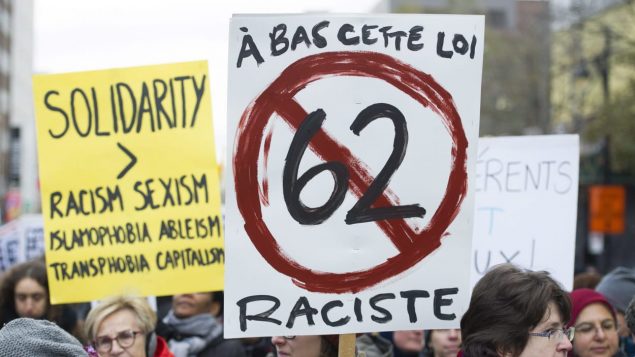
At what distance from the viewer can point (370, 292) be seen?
329 cm

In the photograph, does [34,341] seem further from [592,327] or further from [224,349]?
[592,327]

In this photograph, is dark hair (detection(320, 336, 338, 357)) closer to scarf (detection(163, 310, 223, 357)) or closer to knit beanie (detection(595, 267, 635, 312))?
scarf (detection(163, 310, 223, 357))

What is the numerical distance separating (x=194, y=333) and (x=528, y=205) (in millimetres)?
1958

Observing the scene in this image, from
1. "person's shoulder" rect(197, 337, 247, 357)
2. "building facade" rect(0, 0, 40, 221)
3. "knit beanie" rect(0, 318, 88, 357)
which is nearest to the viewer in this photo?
"knit beanie" rect(0, 318, 88, 357)

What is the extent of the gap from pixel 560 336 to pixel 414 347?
220 centimetres

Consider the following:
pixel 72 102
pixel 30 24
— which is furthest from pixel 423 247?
pixel 30 24

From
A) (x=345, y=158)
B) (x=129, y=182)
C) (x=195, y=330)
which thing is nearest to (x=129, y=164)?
(x=129, y=182)

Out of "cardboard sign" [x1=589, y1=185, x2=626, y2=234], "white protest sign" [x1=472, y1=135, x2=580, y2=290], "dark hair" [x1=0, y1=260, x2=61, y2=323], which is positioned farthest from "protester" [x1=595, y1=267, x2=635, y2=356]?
"cardboard sign" [x1=589, y1=185, x2=626, y2=234]

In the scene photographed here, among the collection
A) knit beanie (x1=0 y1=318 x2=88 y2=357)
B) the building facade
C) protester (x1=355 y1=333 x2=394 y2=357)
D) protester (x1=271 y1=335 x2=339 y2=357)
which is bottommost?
protester (x1=355 y1=333 x2=394 y2=357)

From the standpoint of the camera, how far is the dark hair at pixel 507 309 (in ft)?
10.8

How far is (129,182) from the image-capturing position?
4941 millimetres

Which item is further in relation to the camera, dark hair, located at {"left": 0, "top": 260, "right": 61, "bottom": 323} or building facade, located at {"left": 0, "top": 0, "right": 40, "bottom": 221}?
building facade, located at {"left": 0, "top": 0, "right": 40, "bottom": 221}

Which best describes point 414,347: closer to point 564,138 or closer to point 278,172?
point 564,138

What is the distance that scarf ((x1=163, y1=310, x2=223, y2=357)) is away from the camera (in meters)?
5.41
